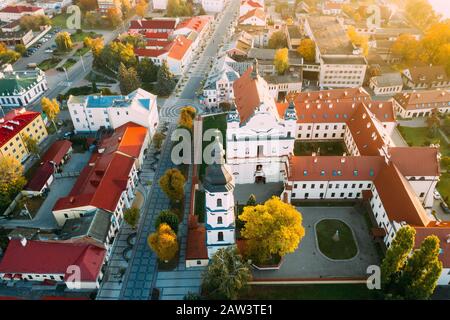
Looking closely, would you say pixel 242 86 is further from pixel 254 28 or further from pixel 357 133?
pixel 254 28

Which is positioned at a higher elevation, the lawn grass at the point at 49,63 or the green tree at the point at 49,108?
the green tree at the point at 49,108

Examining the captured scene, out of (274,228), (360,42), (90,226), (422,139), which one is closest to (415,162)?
(422,139)

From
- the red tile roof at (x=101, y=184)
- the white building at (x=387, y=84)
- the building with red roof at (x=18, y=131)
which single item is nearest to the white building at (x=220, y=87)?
the red tile roof at (x=101, y=184)

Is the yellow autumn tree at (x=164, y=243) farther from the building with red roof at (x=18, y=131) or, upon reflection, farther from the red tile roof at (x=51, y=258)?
the building with red roof at (x=18, y=131)

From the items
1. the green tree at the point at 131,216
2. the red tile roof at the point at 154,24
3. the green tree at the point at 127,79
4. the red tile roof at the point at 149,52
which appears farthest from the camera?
the red tile roof at the point at 154,24

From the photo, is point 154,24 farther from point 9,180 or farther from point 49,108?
point 9,180

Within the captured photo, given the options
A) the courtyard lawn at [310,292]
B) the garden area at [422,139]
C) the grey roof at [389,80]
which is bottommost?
the courtyard lawn at [310,292]

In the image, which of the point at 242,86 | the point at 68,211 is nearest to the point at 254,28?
the point at 242,86
